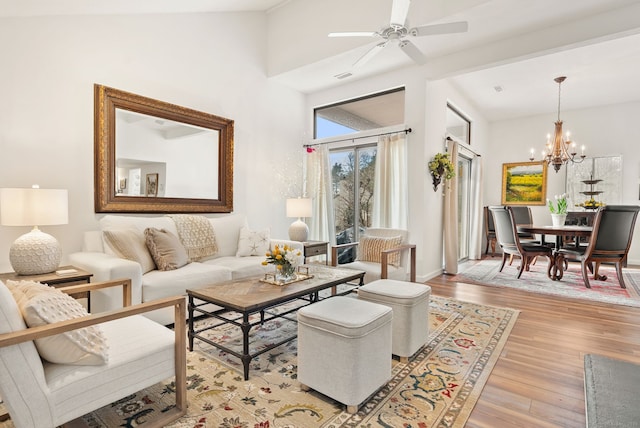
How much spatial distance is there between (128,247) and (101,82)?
1.71m

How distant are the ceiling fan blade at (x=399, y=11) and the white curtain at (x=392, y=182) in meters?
2.01

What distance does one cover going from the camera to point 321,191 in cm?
544

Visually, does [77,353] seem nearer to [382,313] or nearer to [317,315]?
[317,315]

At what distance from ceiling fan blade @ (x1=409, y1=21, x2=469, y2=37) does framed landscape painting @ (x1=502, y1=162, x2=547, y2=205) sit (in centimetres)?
577

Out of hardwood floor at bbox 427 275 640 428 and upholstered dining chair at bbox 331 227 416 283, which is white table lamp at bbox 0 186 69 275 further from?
hardwood floor at bbox 427 275 640 428

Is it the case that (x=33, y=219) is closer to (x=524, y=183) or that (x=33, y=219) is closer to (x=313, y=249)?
(x=313, y=249)

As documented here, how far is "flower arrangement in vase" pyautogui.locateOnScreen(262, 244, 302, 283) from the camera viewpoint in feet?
8.18

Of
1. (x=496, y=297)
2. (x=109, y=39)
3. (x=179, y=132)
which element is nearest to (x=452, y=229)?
(x=496, y=297)

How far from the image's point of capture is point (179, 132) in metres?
3.87

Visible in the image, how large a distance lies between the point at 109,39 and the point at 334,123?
3.25 m

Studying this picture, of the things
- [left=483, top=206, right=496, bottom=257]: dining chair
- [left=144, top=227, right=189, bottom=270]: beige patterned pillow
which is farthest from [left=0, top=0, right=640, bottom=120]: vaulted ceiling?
[left=483, top=206, right=496, bottom=257]: dining chair

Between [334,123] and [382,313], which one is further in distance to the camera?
[334,123]

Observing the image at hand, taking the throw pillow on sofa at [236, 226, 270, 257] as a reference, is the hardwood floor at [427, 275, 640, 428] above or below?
below

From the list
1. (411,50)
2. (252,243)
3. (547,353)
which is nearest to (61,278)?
(252,243)
